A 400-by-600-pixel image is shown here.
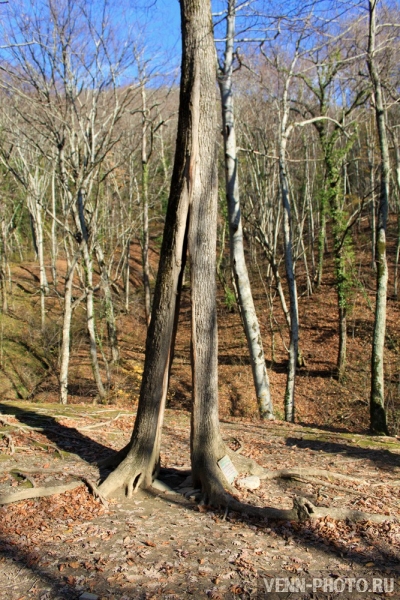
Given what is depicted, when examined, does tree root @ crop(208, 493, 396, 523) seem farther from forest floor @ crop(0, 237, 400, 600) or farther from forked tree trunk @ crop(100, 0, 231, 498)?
forked tree trunk @ crop(100, 0, 231, 498)

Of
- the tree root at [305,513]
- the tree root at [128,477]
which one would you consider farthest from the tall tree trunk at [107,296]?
the tree root at [305,513]

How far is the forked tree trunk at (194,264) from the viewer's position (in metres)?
5.08

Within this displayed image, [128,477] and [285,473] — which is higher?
[128,477]

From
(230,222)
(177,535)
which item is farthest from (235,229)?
(177,535)

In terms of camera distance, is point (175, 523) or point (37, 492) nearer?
point (175, 523)

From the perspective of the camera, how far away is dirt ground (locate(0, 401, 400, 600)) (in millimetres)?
3467

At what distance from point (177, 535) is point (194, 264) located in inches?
98.9

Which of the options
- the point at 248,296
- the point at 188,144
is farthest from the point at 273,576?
the point at 248,296

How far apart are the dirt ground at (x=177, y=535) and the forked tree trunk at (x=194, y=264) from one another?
1.68 feet

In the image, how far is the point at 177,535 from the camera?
4160mm

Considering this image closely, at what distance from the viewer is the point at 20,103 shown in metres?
12.1

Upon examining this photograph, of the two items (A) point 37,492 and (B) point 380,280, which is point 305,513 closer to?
(A) point 37,492

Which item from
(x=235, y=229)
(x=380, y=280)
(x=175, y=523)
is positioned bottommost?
(x=175, y=523)

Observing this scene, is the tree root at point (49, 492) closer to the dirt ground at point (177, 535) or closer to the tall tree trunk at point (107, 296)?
the dirt ground at point (177, 535)
